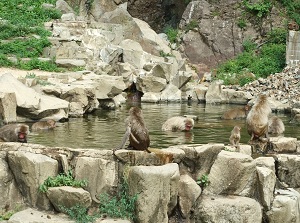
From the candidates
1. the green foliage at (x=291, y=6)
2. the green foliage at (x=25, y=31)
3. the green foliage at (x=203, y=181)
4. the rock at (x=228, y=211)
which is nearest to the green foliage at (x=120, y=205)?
the rock at (x=228, y=211)

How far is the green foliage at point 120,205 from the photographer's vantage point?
823cm

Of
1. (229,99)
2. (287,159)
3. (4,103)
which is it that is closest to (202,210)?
(287,159)

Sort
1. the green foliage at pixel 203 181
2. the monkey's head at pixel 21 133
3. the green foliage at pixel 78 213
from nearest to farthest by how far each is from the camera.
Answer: the green foliage at pixel 78 213 → the green foliage at pixel 203 181 → the monkey's head at pixel 21 133

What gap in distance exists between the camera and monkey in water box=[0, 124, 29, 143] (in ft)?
34.8

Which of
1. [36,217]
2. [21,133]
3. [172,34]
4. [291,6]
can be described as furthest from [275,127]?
[291,6]

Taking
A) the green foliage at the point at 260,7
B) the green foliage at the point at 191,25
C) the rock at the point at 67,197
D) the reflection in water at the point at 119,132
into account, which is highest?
the green foliage at the point at 260,7

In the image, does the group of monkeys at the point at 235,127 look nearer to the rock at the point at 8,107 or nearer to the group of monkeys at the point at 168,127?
the group of monkeys at the point at 168,127

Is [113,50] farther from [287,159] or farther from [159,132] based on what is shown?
[287,159]

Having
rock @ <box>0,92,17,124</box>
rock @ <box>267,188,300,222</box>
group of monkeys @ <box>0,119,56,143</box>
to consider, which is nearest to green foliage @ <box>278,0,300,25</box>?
rock @ <box>0,92,17,124</box>

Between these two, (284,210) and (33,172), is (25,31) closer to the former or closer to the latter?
(33,172)

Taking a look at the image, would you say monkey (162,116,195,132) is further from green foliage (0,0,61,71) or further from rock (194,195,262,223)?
green foliage (0,0,61,71)

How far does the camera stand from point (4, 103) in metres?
13.9

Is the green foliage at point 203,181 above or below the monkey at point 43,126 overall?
below

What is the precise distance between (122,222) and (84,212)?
614mm
